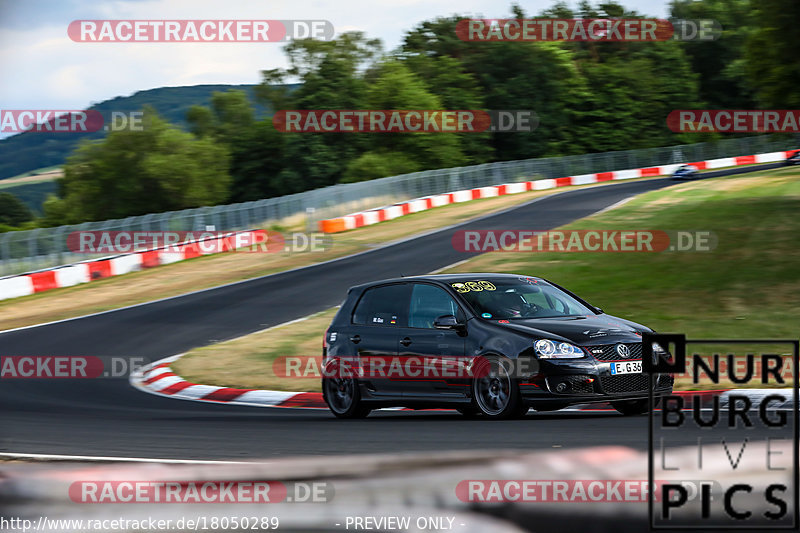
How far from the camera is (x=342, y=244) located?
3328 cm

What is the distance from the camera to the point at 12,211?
139 m

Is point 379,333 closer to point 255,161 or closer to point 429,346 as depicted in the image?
point 429,346

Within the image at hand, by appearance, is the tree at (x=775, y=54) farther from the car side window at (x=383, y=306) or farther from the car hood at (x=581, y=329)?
the car side window at (x=383, y=306)

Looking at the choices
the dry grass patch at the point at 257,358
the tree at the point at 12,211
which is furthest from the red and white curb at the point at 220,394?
the tree at the point at 12,211

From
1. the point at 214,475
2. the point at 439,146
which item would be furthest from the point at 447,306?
the point at 439,146

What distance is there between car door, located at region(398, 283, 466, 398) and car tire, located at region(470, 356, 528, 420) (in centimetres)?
21

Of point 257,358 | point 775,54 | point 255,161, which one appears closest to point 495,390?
point 257,358

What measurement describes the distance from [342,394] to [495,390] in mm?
2166

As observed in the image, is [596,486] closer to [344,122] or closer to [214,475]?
[214,475]

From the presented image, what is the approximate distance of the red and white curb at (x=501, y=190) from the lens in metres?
39.0

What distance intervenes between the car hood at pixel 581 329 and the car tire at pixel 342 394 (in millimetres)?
2031

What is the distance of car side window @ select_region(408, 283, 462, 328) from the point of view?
33.6ft

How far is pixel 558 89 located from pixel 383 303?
7281cm

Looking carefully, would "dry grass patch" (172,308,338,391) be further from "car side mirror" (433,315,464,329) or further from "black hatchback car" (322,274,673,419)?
"car side mirror" (433,315,464,329)
